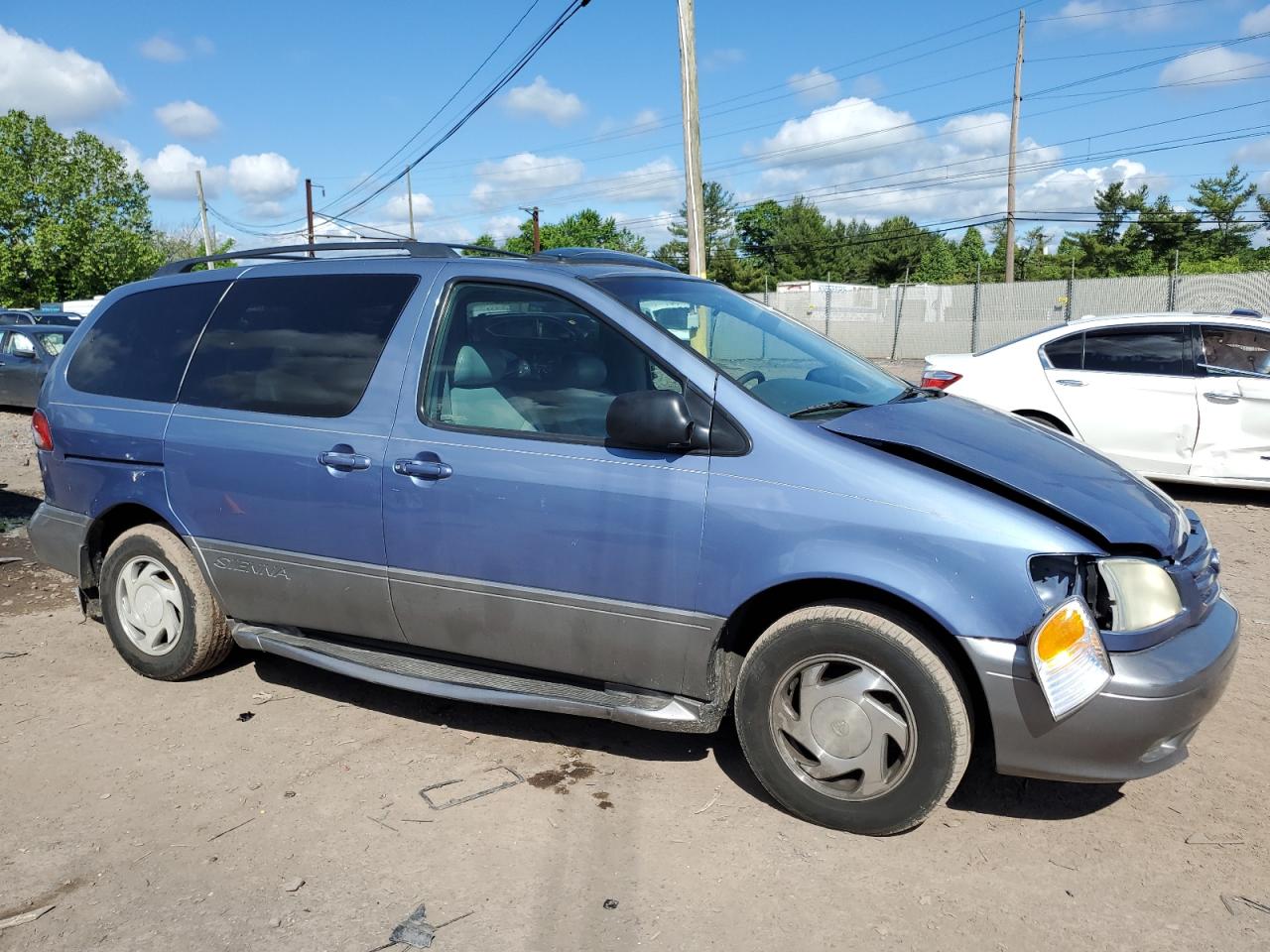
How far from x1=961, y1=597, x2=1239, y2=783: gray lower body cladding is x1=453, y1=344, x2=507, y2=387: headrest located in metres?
1.96

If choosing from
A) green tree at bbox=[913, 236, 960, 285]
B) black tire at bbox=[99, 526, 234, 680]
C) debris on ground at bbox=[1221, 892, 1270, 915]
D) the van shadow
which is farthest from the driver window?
green tree at bbox=[913, 236, 960, 285]

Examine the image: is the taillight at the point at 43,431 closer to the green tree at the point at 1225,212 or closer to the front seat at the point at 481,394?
the front seat at the point at 481,394

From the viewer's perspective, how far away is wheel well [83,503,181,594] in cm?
464

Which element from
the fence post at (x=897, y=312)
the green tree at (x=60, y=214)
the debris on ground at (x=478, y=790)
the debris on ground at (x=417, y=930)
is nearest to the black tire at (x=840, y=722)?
the debris on ground at (x=478, y=790)

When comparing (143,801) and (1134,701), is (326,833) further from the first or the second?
(1134,701)

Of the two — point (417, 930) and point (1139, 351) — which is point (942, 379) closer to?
point (1139, 351)

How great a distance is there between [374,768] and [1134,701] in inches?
105

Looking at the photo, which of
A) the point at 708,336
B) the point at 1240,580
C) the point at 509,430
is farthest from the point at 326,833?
the point at 1240,580

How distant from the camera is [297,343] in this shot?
13.8 feet

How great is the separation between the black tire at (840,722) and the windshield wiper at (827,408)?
0.69 meters

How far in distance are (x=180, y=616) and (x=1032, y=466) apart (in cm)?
372

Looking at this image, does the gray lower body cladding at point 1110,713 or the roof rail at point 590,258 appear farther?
the roof rail at point 590,258

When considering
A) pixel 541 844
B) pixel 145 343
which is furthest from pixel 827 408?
pixel 145 343

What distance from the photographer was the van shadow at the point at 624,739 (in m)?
3.50
